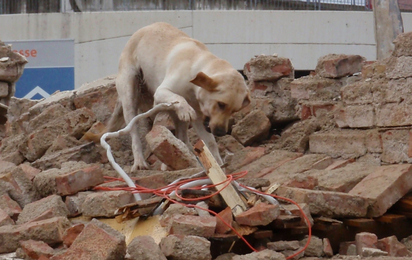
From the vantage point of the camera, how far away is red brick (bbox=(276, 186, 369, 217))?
4125 mm

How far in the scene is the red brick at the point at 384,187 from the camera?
4.21 m

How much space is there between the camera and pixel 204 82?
17.1ft

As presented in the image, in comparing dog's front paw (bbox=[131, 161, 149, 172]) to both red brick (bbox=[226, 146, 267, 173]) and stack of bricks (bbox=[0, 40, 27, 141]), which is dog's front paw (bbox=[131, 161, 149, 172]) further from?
stack of bricks (bbox=[0, 40, 27, 141])

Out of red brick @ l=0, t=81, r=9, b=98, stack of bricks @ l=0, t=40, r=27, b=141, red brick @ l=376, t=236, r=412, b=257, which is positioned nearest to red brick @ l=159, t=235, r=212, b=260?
red brick @ l=376, t=236, r=412, b=257

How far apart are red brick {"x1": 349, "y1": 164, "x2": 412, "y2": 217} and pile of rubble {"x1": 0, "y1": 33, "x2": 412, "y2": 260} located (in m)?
0.01

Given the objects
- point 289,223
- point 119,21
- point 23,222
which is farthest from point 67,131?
point 119,21

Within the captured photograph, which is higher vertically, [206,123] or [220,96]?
[220,96]

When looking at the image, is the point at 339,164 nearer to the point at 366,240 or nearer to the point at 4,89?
the point at 366,240

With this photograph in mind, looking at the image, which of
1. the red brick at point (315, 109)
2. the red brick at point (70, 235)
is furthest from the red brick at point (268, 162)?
the red brick at point (70, 235)

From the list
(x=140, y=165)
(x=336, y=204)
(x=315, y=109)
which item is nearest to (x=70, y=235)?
(x=336, y=204)

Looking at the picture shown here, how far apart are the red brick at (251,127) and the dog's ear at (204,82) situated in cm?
129

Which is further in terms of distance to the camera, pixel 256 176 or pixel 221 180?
pixel 256 176

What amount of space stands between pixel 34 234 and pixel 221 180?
4.13ft

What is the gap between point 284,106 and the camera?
686cm
